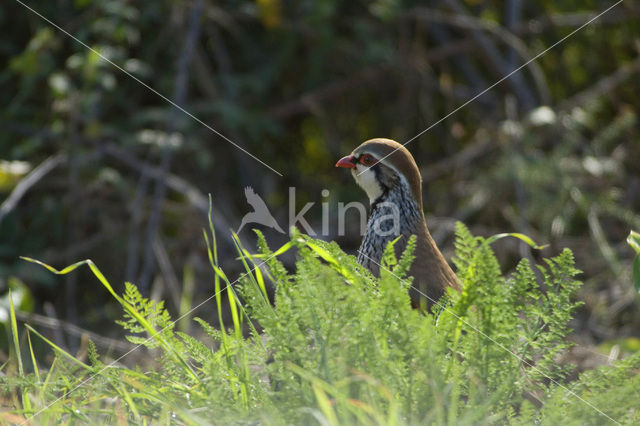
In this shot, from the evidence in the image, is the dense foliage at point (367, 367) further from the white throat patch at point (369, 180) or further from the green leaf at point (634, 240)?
the white throat patch at point (369, 180)

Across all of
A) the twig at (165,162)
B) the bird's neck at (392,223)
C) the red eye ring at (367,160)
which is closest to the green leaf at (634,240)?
the bird's neck at (392,223)

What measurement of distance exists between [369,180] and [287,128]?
2.48 meters

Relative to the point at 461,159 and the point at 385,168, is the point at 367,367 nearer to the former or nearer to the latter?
the point at 385,168

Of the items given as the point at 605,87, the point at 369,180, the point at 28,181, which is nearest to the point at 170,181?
the point at 28,181

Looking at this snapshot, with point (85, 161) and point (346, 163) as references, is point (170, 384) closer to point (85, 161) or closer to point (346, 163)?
point (346, 163)

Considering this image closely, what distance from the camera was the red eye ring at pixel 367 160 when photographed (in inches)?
146

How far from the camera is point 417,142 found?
6.27 metres

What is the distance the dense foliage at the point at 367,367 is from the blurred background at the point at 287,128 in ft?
7.64

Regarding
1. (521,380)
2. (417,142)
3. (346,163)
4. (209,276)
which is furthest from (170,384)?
(417,142)

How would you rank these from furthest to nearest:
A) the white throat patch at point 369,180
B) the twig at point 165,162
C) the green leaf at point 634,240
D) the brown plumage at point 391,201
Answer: the twig at point 165,162 → the white throat patch at point 369,180 → the brown plumage at point 391,201 → the green leaf at point 634,240

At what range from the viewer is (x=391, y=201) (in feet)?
11.9

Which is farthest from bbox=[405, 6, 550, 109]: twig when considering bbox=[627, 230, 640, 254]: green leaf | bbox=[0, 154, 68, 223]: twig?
bbox=[627, 230, 640, 254]: green leaf

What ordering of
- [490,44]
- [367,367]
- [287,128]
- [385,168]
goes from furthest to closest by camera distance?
1. [287,128]
2. [490,44]
3. [385,168]
4. [367,367]

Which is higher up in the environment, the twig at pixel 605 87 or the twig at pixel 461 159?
the twig at pixel 605 87
